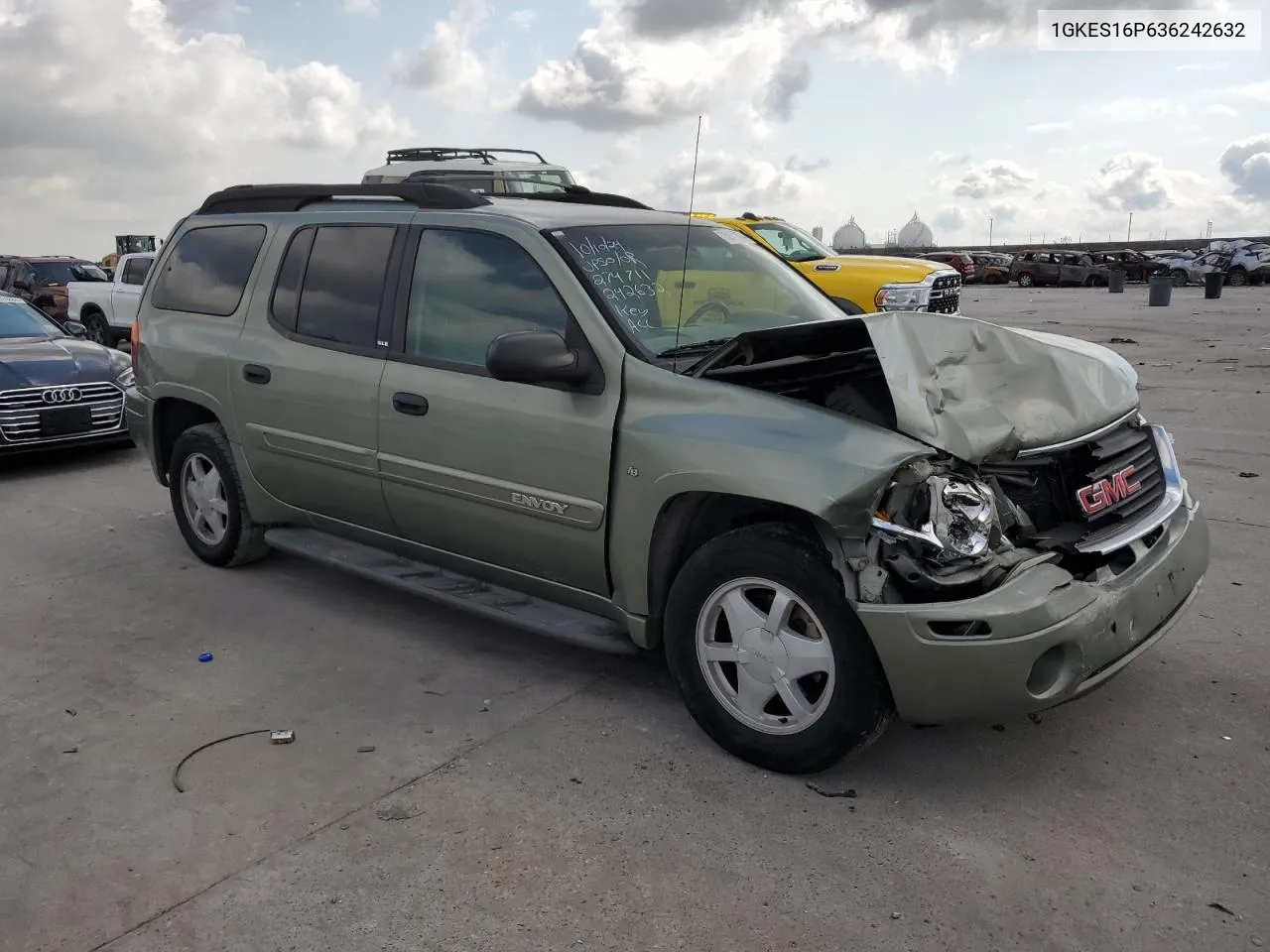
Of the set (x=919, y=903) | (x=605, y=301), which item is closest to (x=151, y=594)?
(x=605, y=301)

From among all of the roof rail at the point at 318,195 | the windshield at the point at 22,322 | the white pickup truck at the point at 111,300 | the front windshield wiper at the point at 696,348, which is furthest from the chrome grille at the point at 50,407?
the white pickup truck at the point at 111,300

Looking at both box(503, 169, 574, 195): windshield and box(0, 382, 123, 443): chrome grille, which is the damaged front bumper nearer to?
box(0, 382, 123, 443): chrome grille

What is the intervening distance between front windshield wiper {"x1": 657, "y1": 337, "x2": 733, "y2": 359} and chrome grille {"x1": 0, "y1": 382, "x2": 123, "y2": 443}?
658cm

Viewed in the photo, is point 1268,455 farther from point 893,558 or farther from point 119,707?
point 119,707

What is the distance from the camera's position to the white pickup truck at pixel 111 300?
17.7 m

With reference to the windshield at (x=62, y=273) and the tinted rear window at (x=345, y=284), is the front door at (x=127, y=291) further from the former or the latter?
the tinted rear window at (x=345, y=284)

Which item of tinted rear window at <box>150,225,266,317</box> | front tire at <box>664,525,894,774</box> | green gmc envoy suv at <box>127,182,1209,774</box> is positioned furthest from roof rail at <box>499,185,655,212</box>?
front tire at <box>664,525,894,774</box>

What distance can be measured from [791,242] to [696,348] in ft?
34.6

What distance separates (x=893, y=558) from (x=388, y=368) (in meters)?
2.30

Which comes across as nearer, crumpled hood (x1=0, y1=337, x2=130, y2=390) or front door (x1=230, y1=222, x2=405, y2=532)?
front door (x1=230, y1=222, x2=405, y2=532)

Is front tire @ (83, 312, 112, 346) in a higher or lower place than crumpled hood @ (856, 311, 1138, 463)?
lower

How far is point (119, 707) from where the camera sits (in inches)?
164

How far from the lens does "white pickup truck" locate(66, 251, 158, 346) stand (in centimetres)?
1773

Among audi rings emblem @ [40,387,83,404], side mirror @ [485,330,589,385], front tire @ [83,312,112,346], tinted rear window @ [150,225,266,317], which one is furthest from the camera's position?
front tire @ [83,312,112,346]
